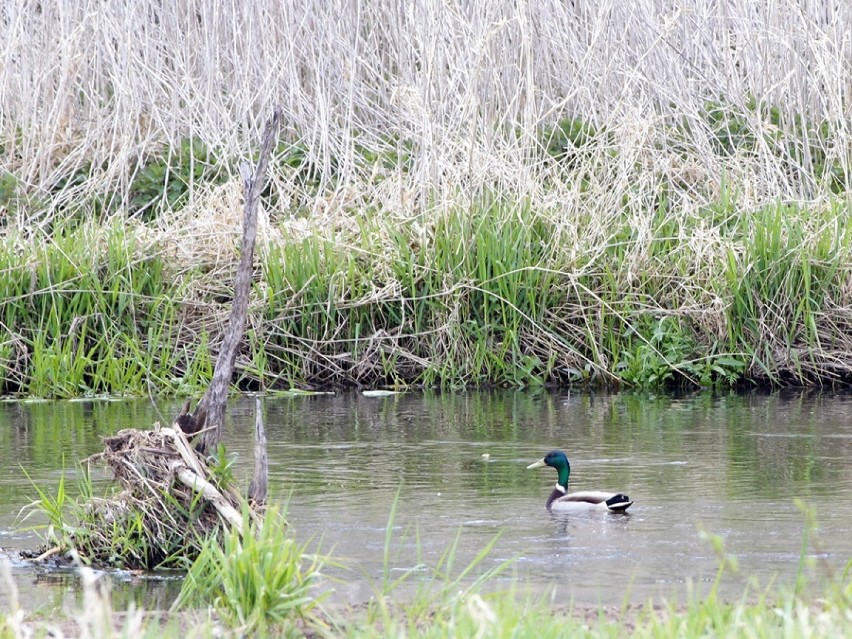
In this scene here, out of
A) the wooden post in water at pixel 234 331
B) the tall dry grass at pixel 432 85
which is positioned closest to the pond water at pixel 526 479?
the wooden post in water at pixel 234 331

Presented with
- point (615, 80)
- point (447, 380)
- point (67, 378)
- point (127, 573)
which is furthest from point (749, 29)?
point (127, 573)

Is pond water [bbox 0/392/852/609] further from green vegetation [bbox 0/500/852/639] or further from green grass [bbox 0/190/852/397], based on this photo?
green grass [bbox 0/190/852/397]

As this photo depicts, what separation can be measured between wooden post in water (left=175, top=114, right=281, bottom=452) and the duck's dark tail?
1.88m

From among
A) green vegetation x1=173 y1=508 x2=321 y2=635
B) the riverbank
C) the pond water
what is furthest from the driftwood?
green vegetation x1=173 y1=508 x2=321 y2=635

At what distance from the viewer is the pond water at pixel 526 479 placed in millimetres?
5523

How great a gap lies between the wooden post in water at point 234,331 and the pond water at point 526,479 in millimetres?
658

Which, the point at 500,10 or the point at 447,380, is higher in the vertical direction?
the point at 500,10

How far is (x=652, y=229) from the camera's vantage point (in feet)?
37.4

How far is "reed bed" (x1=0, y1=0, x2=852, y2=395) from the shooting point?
10.8m

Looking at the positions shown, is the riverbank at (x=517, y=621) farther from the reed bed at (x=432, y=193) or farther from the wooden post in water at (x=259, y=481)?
the reed bed at (x=432, y=193)

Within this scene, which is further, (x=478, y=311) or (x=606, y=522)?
(x=478, y=311)

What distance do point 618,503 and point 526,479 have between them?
1.20 meters

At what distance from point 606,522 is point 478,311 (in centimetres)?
457

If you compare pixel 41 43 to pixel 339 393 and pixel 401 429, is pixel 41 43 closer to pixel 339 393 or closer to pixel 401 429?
pixel 339 393
